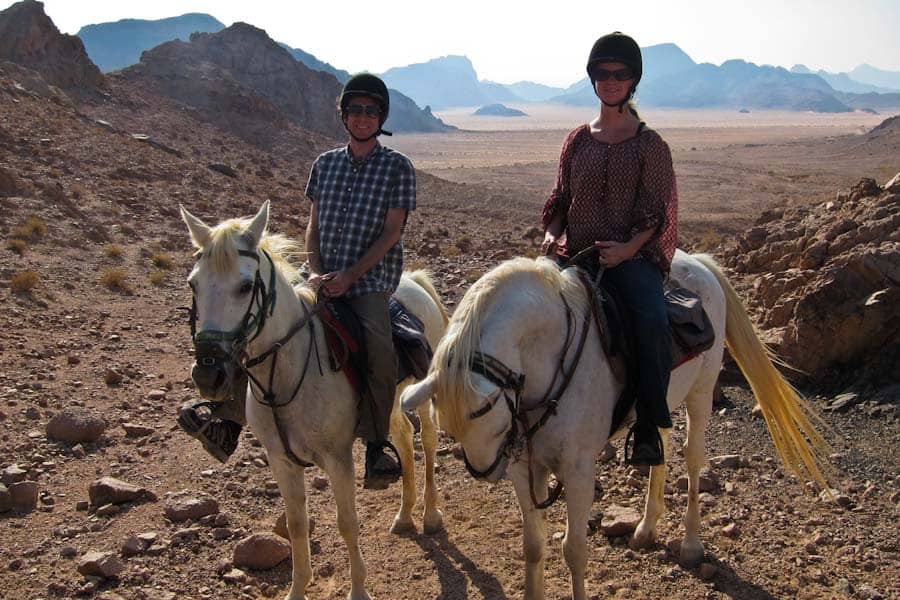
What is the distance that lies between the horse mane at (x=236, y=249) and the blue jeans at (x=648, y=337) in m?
1.82

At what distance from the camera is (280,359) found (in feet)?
12.2

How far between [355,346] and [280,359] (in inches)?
18.0

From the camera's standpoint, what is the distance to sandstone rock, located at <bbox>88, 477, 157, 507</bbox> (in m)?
5.20

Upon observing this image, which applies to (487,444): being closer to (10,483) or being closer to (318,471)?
(318,471)

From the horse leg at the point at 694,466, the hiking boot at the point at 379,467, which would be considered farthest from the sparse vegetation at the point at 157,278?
the horse leg at the point at 694,466

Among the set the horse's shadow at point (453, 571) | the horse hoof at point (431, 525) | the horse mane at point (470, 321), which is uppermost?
the horse mane at point (470, 321)

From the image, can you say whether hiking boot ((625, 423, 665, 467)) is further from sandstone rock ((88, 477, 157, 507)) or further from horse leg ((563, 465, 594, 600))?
sandstone rock ((88, 477, 157, 507))

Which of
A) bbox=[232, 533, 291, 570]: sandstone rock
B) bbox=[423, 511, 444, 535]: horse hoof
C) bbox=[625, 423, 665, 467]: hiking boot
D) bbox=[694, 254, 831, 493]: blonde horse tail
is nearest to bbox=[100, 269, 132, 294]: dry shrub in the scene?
bbox=[232, 533, 291, 570]: sandstone rock

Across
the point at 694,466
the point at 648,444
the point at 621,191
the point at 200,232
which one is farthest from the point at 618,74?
the point at 694,466

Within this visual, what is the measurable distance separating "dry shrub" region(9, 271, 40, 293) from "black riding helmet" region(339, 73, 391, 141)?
791 centimetres

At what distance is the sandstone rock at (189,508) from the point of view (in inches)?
199

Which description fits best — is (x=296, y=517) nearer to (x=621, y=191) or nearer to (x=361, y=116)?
(x=361, y=116)

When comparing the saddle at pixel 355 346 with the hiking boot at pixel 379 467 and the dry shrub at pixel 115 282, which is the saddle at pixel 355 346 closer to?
the hiking boot at pixel 379 467

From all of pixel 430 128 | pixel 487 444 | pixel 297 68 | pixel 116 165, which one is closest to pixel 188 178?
pixel 116 165
